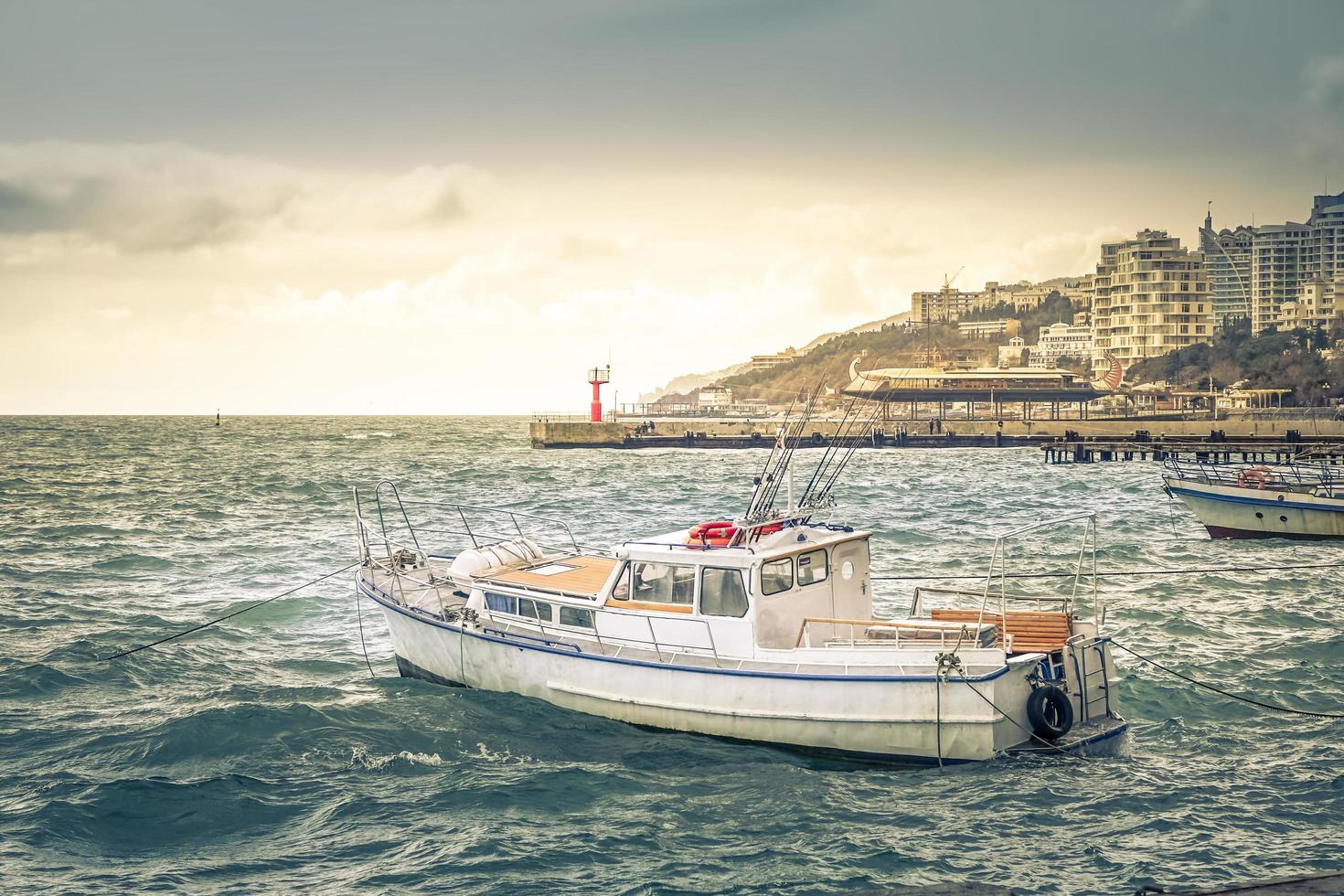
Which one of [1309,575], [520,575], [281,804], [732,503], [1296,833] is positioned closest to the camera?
[1296,833]

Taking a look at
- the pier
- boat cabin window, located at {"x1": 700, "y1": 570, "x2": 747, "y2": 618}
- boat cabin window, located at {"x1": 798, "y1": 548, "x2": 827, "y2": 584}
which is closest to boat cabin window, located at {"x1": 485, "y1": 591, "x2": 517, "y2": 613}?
boat cabin window, located at {"x1": 700, "y1": 570, "x2": 747, "y2": 618}

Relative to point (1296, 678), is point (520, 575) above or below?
above

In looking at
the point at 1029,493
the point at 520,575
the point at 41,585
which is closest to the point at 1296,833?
the point at 520,575

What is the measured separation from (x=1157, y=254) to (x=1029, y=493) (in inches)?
6270

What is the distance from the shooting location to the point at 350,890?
11219 mm

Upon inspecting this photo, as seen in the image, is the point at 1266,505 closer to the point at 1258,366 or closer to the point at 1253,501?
the point at 1253,501

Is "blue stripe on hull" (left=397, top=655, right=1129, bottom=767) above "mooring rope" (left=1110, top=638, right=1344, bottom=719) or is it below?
above

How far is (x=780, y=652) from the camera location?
14.9m

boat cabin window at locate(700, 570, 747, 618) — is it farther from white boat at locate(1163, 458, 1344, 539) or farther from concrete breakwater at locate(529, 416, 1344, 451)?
concrete breakwater at locate(529, 416, 1344, 451)

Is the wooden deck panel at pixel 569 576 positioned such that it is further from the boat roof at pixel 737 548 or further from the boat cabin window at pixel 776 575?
the boat cabin window at pixel 776 575

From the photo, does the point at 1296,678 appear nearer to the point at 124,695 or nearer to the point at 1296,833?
the point at 1296,833

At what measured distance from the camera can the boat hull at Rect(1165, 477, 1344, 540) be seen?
3506cm

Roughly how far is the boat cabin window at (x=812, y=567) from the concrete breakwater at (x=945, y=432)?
83448mm

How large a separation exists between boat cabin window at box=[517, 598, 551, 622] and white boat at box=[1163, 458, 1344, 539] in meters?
28.4
